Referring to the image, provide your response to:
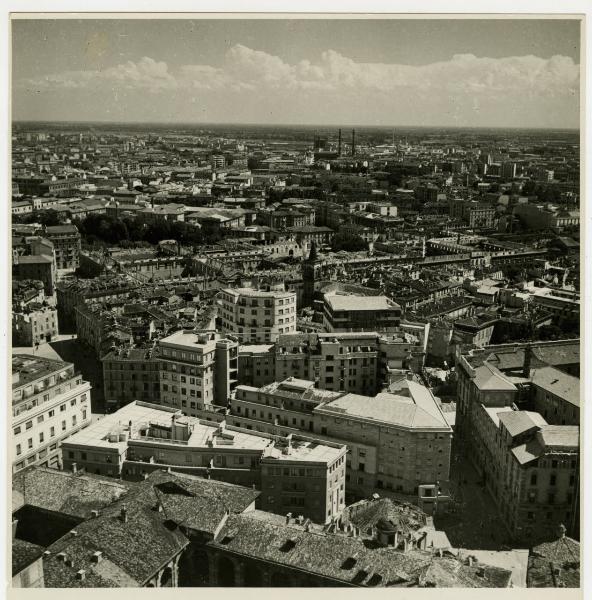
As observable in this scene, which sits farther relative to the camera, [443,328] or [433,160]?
[433,160]

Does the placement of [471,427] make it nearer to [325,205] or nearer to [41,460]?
[41,460]

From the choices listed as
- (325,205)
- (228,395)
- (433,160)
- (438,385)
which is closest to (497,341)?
(438,385)

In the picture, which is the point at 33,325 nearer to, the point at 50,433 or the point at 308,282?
the point at 50,433

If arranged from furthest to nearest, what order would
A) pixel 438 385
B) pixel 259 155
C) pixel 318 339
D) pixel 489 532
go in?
pixel 259 155 → pixel 438 385 → pixel 318 339 → pixel 489 532

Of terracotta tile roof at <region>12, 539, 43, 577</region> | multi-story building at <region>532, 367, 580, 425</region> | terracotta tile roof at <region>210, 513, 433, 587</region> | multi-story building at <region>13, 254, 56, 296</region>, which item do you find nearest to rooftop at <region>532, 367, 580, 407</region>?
multi-story building at <region>532, 367, 580, 425</region>

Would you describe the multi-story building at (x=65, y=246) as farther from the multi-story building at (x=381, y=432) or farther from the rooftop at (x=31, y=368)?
the multi-story building at (x=381, y=432)

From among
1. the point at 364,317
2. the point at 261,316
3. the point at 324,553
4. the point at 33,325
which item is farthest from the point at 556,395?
the point at 33,325
